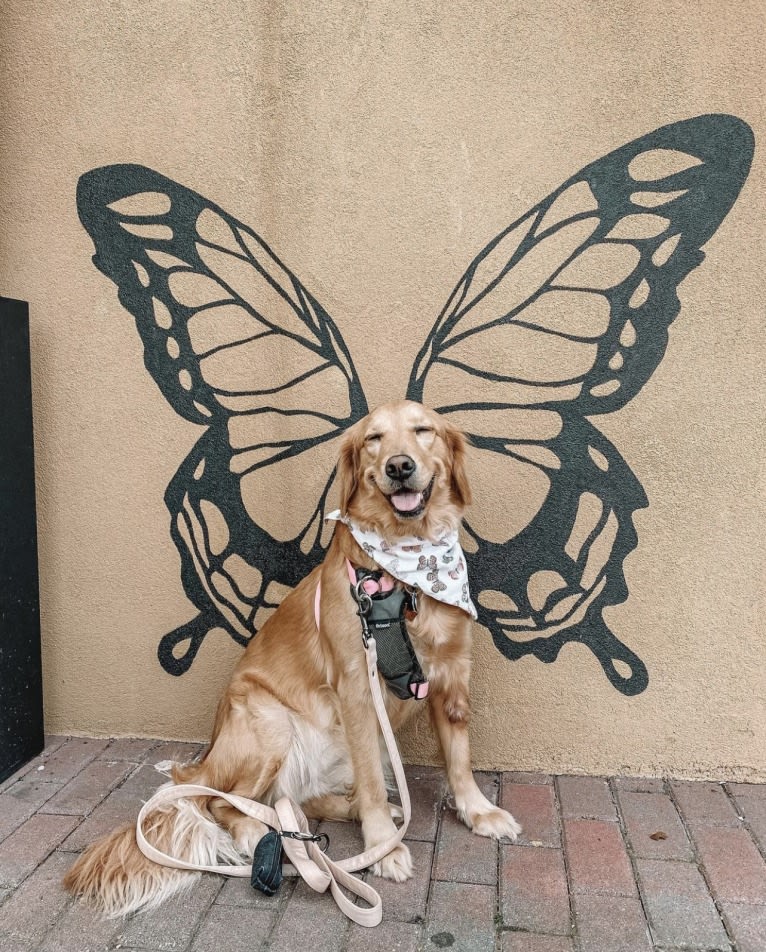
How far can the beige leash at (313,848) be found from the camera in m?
2.29

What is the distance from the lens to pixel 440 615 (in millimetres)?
2766

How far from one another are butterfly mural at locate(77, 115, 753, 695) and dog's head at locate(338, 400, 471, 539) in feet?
1.45

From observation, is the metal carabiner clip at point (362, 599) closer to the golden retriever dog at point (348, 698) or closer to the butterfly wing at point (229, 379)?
the golden retriever dog at point (348, 698)

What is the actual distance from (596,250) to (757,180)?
632 millimetres

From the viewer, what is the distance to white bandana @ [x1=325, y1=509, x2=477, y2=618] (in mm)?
2701

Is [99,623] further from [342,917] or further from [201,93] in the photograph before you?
[201,93]

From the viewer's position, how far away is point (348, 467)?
9.38 ft

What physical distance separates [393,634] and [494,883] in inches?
32.7

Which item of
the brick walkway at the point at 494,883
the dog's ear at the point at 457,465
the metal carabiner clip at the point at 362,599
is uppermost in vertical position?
the dog's ear at the point at 457,465

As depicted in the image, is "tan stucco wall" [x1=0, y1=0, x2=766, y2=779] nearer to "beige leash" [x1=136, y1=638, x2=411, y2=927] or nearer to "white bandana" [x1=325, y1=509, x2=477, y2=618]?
"white bandana" [x1=325, y1=509, x2=477, y2=618]

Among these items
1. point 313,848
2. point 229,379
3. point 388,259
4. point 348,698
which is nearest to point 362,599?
point 348,698

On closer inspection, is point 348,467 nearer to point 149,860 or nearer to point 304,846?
point 304,846

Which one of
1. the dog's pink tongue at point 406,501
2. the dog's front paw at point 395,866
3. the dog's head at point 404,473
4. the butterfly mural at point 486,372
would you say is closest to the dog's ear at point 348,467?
the dog's head at point 404,473

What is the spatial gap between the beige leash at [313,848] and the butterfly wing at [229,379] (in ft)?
Answer: 2.95
